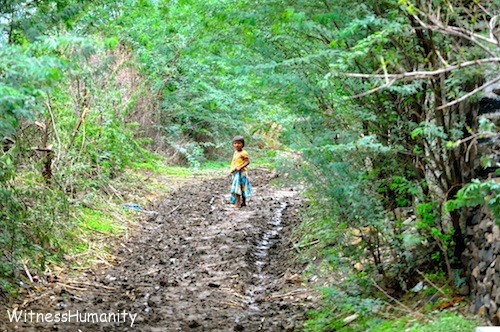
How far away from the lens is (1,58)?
4098 mm

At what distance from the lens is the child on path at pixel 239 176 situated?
13.3 metres

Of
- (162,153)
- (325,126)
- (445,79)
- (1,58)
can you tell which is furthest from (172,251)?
(162,153)

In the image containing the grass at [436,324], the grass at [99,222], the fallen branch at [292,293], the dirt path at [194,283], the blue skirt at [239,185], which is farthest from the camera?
the blue skirt at [239,185]

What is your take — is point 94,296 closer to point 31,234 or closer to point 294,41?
point 31,234

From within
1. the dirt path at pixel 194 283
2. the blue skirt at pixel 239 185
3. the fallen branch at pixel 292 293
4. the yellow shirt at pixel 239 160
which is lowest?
the fallen branch at pixel 292 293

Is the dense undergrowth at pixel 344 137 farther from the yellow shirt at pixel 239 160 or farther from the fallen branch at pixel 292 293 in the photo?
the yellow shirt at pixel 239 160

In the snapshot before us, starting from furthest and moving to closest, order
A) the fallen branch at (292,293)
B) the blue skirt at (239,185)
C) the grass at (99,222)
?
the blue skirt at (239,185) < the grass at (99,222) < the fallen branch at (292,293)

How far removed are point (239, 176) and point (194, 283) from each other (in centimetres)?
509

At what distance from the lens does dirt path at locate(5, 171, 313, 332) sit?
22.5ft

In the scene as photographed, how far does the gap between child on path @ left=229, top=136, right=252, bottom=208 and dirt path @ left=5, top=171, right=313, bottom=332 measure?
635mm

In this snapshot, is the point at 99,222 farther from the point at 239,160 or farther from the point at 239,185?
the point at 239,160

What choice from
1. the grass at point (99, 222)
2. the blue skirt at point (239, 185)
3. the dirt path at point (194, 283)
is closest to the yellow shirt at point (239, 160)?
the blue skirt at point (239, 185)

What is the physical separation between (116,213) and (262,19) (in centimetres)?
564

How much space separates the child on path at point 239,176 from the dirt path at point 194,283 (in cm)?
64
